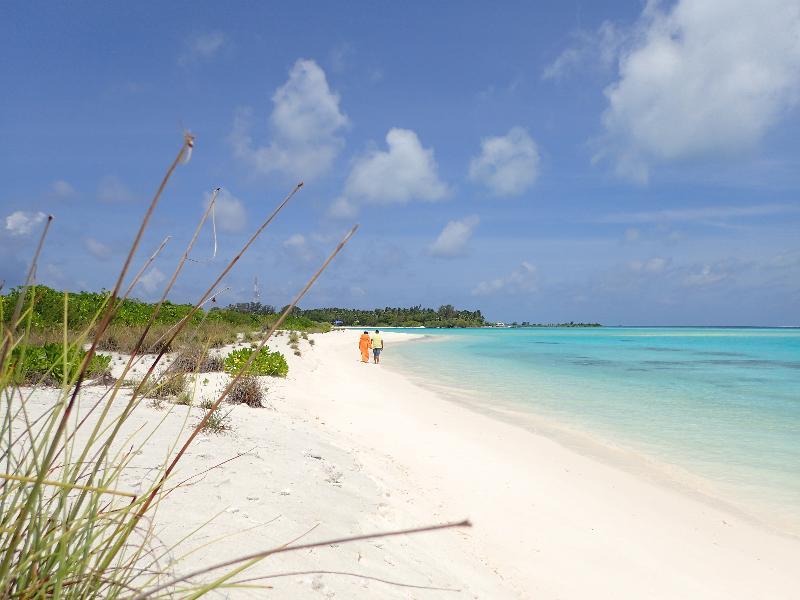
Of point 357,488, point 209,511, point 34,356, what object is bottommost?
point 357,488

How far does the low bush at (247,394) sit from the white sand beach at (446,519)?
21.4 inches

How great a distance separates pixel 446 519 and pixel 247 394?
441 cm

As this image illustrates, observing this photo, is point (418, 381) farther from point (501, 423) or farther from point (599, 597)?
point (599, 597)

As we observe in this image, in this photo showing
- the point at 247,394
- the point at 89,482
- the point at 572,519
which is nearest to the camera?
the point at 89,482

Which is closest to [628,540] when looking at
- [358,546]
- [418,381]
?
[358,546]

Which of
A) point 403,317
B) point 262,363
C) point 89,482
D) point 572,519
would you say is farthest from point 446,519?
point 403,317

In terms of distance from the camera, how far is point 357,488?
15.2ft

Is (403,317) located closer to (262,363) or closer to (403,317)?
(403,317)

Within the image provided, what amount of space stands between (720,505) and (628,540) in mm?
2190

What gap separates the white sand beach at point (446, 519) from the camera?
308cm

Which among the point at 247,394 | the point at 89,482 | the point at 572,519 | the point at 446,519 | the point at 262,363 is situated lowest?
the point at 572,519

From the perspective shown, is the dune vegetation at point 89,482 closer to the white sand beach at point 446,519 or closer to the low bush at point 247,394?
the white sand beach at point 446,519

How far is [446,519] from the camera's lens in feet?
15.2

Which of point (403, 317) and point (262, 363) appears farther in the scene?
point (403, 317)
